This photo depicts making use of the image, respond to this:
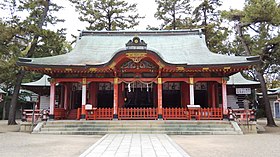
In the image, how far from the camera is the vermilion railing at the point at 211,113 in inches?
511

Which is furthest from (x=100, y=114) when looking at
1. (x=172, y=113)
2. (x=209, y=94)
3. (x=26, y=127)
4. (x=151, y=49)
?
(x=209, y=94)

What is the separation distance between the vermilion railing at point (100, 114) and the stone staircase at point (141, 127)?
1.14 meters

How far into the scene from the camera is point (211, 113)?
13.1 metres

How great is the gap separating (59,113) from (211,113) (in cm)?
861

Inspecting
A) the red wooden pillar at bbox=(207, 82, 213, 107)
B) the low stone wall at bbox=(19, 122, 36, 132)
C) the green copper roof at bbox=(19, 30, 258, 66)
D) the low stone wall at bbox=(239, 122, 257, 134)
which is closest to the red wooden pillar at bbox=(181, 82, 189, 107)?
the red wooden pillar at bbox=(207, 82, 213, 107)

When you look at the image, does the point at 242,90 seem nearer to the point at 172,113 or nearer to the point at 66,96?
the point at 172,113

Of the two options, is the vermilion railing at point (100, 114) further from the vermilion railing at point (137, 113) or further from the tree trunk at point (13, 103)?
the tree trunk at point (13, 103)

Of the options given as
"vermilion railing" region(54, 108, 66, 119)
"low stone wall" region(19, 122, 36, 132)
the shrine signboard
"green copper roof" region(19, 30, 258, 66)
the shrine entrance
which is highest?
"green copper roof" region(19, 30, 258, 66)

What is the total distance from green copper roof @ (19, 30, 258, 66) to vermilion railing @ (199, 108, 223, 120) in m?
2.49

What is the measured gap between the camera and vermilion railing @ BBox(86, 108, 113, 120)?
1326cm

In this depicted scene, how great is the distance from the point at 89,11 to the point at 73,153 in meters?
22.1

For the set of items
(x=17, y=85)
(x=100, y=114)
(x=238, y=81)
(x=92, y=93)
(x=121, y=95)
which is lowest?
(x=100, y=114)

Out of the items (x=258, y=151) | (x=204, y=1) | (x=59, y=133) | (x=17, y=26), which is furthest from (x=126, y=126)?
(x=204, y=1)

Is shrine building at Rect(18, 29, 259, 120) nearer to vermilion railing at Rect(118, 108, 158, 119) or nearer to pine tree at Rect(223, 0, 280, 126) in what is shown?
vermilion railing at Rect(118, 108, 158, 119)
